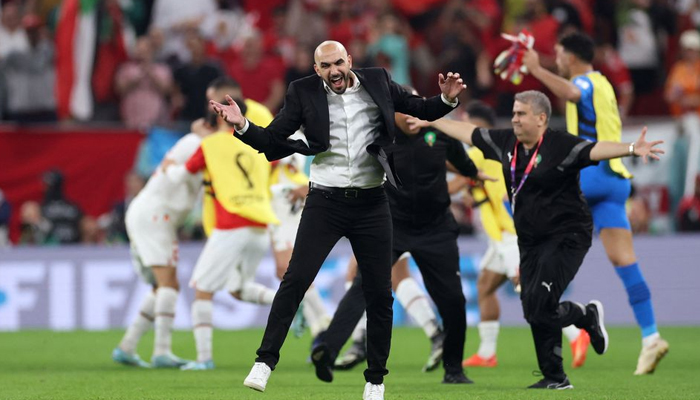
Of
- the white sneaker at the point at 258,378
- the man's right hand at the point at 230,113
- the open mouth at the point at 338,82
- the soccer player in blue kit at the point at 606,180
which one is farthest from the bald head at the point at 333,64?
the soccer player in blue kit at the point at 606,180

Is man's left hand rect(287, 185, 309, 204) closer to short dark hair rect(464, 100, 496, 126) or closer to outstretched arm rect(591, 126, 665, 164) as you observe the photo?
short dark hair rect(464, 100, 496, 126)

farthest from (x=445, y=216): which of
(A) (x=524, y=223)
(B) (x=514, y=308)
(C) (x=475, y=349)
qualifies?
(B) (x=514, y=308)

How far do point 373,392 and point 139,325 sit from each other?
509 cm

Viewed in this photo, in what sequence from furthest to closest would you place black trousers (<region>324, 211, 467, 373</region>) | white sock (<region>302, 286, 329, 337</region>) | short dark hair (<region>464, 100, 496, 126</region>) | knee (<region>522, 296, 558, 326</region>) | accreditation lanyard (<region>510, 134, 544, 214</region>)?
white sock (<region>302, 286, 329, 337</region>), short dark hair (<region>464, 100, 496, 126</region>), black trousers (<region>324, 211, 467, 373</region>), accreditation lanyard (<region>510, 134, 544, 214</region>), knee (<region>522, 296, 558, 326</region>)

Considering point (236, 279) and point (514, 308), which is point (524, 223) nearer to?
point (236, 279)

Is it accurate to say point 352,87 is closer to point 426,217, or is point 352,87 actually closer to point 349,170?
point 349,170

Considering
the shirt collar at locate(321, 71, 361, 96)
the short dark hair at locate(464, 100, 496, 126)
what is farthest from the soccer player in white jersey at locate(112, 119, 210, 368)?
the shirt collar at locate(321, 71, 361, 96)

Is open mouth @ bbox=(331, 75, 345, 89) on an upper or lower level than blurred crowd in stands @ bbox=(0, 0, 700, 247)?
lower

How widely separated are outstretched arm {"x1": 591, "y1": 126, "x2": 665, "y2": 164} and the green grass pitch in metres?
1.77

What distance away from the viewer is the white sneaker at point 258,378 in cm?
879

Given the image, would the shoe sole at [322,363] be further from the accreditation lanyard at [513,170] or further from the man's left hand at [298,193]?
the man's left hand at [298,193]

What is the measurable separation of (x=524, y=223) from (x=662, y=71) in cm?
1220

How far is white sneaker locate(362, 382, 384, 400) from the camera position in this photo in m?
9.12

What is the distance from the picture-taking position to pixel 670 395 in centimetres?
971
